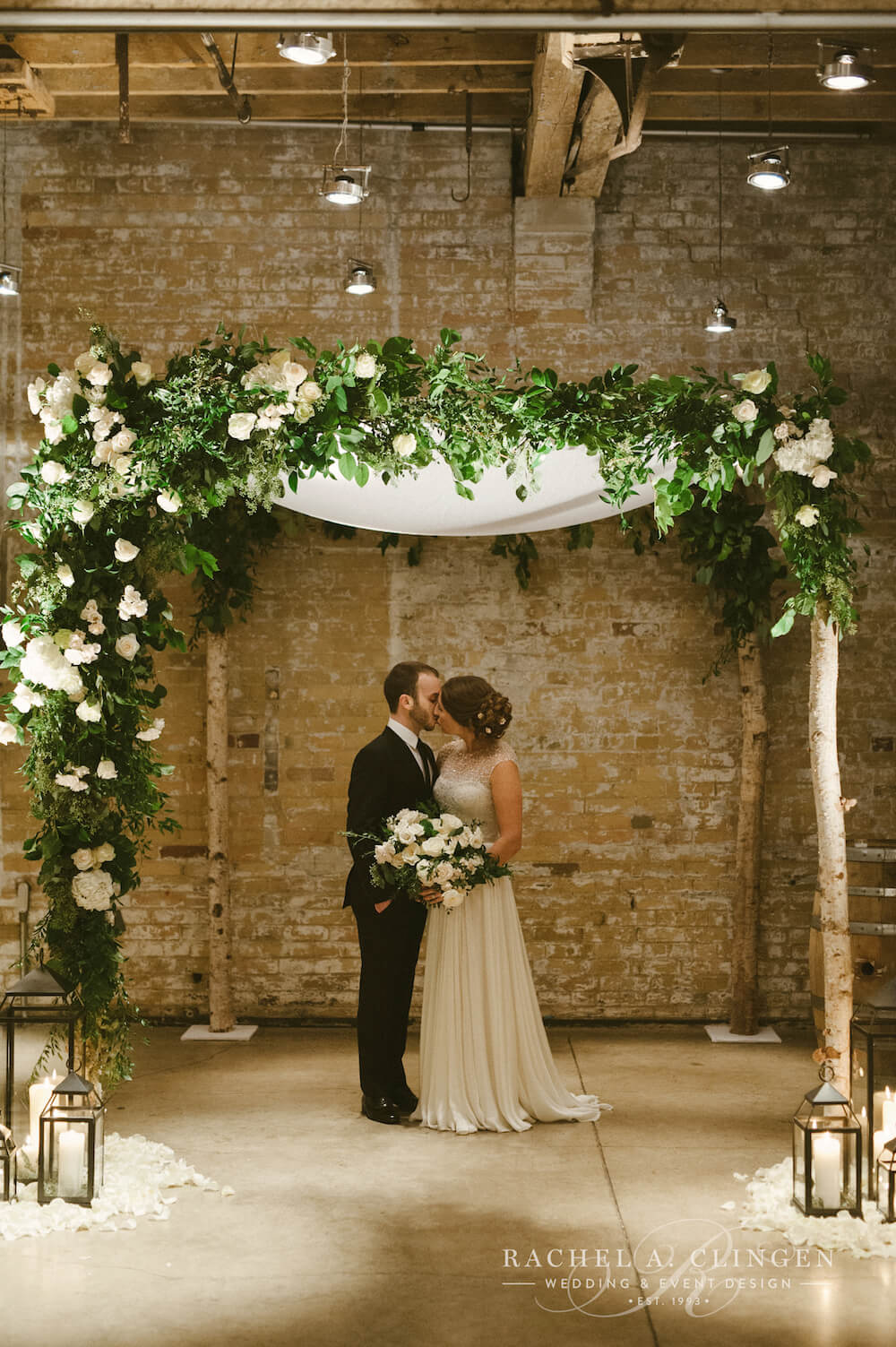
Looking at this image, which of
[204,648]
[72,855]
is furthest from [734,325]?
[72,855]

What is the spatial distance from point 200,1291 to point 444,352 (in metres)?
2.82

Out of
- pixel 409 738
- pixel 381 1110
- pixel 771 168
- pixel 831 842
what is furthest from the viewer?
pixel 771 168

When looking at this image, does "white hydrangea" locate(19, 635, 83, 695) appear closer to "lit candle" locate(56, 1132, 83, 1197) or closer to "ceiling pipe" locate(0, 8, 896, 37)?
"lit candle" locate(56, 1132, 83, 1197)

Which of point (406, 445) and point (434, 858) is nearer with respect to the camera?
point (406, 445)

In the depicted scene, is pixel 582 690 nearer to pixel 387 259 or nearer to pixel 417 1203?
pixel 387 259

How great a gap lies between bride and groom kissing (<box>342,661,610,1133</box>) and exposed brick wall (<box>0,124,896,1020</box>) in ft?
4.98

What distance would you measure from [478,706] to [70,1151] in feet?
6.97

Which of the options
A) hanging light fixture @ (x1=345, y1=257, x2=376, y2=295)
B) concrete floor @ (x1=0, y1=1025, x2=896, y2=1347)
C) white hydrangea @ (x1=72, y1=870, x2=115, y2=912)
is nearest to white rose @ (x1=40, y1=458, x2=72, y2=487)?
white hydrangea @ (x1=72, y1=870, x2=115, y2=912)

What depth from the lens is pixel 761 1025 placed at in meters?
6.54

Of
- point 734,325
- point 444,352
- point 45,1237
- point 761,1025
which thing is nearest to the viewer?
point 45,1237

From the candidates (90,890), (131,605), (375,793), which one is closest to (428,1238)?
(90,890)

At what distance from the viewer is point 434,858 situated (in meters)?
4.71

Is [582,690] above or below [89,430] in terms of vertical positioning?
below

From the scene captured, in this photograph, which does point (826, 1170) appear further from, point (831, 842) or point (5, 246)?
point (5, 246)
